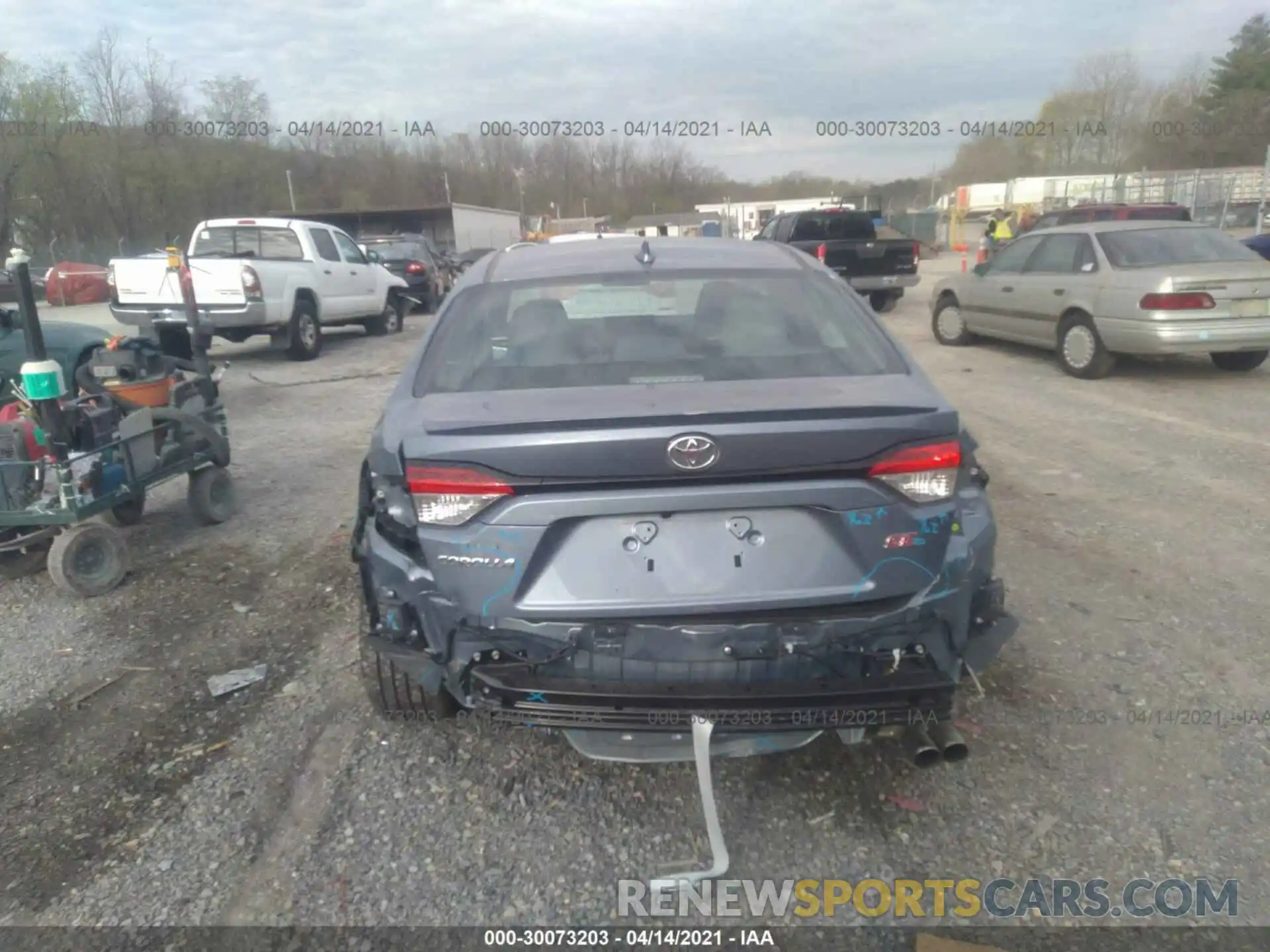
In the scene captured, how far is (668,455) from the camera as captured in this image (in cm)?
238

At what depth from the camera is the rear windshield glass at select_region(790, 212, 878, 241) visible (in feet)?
55.5

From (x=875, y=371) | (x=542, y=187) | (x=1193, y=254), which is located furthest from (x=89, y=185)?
(x=875, y=371)

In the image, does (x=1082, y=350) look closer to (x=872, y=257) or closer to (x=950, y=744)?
(x=872, y=257)

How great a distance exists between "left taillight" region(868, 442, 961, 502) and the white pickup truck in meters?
9.55

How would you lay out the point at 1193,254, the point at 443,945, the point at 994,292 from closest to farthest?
the point at 443,945 → the point at 1193,254 → the point at 994,292

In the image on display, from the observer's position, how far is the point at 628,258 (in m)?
3.59

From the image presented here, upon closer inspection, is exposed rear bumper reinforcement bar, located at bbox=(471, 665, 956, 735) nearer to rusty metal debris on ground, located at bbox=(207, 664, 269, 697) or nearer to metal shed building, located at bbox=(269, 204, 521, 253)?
rusty metal debris on ground, located at bbox=(207, 664, 269, 697)

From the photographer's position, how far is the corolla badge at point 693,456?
238cm

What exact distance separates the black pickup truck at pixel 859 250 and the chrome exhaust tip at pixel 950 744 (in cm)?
1294

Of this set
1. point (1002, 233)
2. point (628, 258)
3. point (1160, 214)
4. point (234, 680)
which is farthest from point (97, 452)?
point (1002, 233)

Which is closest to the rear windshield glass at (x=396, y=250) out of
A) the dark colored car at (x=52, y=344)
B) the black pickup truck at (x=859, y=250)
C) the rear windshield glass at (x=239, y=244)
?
the rear windshield glass at (x=239, y=244)

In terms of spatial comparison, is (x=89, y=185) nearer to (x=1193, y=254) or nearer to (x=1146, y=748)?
(x=1193, y=254)

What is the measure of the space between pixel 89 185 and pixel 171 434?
3598cm

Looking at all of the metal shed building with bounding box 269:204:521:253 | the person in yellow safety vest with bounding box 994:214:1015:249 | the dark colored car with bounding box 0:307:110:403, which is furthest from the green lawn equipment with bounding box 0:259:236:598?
the metal shed building with bounding box 269:204:521:253
